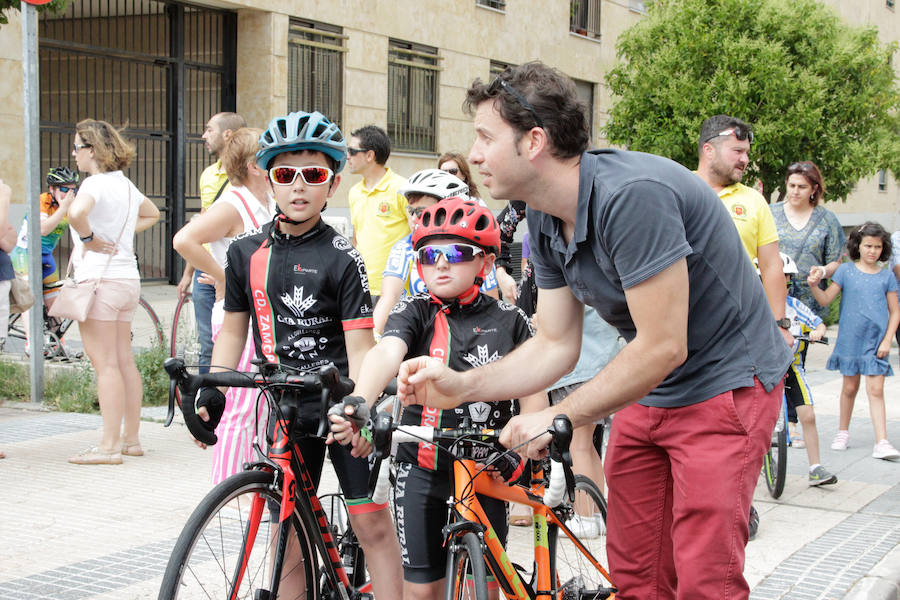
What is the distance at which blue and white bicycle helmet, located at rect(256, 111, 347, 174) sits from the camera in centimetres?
387

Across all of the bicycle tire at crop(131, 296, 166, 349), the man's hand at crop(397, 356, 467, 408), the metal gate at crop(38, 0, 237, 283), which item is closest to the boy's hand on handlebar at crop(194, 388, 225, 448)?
the man's hand at crop(397, 356, 467, 408)

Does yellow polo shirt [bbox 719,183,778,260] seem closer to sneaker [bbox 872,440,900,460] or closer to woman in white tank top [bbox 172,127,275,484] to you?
woman in white tank top [bbox 172,127,275,484]

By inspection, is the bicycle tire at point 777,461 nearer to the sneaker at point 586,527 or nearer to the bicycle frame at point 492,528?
the sneaker at point 586,527

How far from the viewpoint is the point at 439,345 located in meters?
3.80

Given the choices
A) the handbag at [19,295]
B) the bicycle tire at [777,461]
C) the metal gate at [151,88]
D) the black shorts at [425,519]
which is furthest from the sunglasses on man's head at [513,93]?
the metal gate at [151,88]

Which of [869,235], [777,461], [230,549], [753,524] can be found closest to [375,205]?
[777,461]

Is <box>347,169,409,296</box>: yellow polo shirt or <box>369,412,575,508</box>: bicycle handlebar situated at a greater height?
<box>347,169,409,296</box>: yellow polo shirt

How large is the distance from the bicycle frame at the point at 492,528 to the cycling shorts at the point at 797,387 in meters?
3.80

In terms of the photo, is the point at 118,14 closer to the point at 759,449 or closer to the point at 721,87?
the point at 721,87

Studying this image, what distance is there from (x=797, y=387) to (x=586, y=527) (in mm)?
3053

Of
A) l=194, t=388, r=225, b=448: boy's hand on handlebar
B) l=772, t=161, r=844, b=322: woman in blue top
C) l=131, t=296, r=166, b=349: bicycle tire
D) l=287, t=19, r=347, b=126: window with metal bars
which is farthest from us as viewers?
l=287, t=19, r=347, b=126: window with metal bars

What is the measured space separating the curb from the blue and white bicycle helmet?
9.88ft

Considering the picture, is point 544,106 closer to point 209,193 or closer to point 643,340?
point 643,340

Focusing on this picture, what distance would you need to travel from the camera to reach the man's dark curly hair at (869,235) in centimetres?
839
